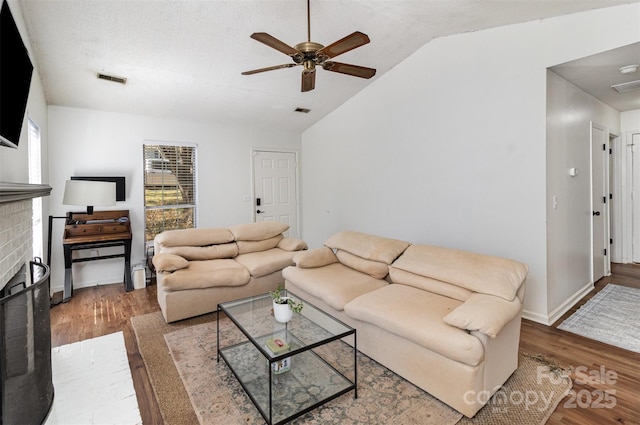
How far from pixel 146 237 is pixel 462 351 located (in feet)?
14.8

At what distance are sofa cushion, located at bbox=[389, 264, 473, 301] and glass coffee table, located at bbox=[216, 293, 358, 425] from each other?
68cm

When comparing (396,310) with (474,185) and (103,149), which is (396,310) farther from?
(103,149)

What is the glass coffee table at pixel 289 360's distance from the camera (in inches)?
73.0

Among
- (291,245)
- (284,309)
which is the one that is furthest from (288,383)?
(291,245)

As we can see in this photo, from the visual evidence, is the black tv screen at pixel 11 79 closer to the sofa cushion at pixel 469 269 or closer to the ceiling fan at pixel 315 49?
the ceiling fan at pixel 315 49

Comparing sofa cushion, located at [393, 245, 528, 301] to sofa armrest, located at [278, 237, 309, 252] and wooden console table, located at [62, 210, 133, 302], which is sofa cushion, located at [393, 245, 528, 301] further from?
wooden console table, located at [62, 210, 133, 302]

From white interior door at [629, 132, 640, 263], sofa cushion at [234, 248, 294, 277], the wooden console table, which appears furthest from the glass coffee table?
white interior door at [629, 132, 640, 263]

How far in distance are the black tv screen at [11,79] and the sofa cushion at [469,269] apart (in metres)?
2.82

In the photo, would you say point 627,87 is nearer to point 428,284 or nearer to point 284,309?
point 428,284

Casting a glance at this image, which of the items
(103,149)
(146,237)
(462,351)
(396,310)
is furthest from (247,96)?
(462,351)

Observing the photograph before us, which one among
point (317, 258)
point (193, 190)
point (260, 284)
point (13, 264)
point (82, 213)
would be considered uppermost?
point (193, 190)

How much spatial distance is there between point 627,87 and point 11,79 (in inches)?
214

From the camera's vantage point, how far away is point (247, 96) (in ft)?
14.6

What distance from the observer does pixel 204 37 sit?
3018mm
